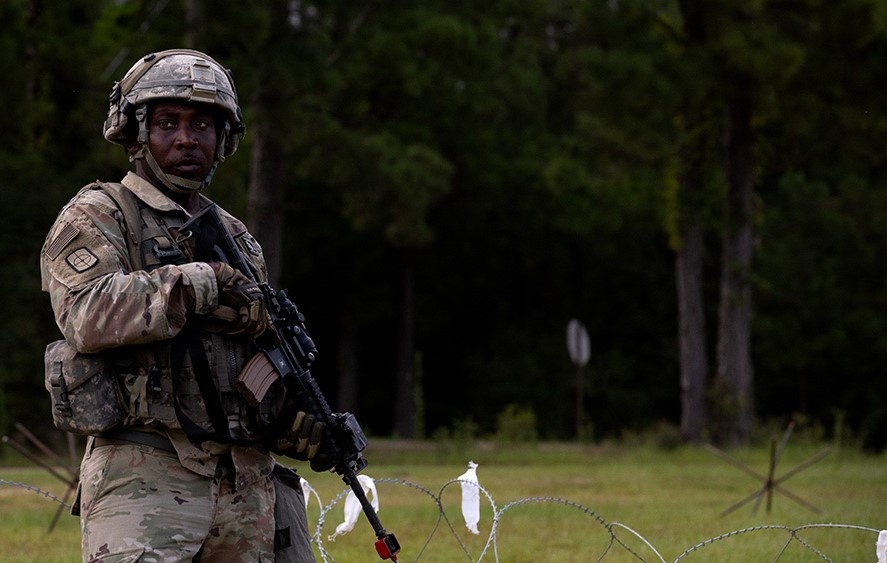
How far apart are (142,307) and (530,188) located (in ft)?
118

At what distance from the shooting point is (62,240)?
4.73 meters

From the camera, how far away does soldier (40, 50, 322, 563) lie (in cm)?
460

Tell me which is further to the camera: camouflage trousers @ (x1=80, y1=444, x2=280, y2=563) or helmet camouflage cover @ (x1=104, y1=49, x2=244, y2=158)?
helmet camouflage cover @ (x1=104, y1=49, x2=244, y2=158)

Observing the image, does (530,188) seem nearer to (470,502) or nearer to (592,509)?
(592,509)

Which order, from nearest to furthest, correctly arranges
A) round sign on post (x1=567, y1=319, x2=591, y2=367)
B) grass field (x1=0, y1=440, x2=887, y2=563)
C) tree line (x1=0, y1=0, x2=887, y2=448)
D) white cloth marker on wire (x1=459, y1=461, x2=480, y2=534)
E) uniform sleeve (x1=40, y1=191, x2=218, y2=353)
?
uniform sleeve (x1=40, y1=191, x2=218, y2=353), white cloth marker on wire (x1=459, y1=461, x2=480, y2=534), grass field (x1=0, y1=440, x2=887, y2=563), tree line (x1=0, y1=0, x2=887, y2=448), round sign on post (x1=567, y1=319, x2=591, y2=367)

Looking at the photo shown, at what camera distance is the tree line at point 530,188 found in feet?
77.3

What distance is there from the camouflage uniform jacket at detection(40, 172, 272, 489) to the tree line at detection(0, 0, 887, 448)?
1729cm

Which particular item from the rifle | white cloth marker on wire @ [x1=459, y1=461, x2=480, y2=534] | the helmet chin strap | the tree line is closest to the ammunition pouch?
the rifle

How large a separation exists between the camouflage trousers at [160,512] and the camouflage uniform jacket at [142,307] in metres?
0.06

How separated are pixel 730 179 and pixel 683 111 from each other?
5.26 ft

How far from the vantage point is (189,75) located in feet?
16.2

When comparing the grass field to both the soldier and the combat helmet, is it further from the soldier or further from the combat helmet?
the combat helmet

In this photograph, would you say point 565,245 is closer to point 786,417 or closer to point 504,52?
point 786,417

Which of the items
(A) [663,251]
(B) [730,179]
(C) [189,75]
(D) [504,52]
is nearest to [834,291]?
(A) [663,251]
